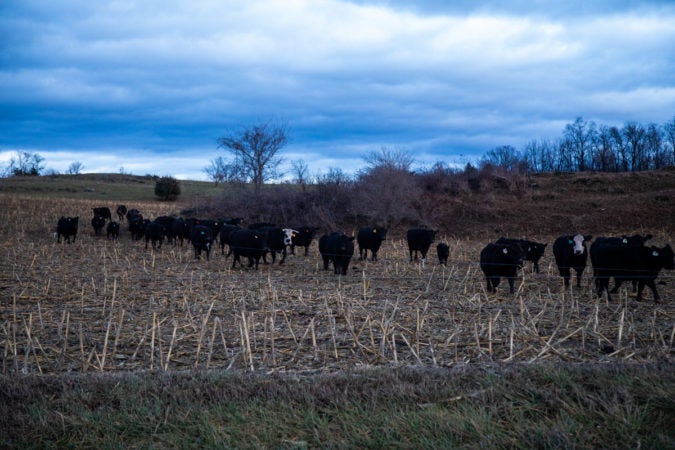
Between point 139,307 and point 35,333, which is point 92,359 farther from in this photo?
point 139,307

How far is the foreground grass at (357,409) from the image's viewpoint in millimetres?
5129

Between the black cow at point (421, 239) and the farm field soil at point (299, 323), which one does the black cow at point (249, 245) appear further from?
the black cow at point (421, 239)

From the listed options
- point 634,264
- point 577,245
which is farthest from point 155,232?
point 634,264

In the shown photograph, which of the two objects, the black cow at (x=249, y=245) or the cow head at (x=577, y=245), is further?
the black cow at (x=249, y=245)

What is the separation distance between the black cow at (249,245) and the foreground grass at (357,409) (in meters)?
13.6

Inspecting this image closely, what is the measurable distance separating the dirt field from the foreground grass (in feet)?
3.14

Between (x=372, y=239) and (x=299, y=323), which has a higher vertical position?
(x=372, y=239)

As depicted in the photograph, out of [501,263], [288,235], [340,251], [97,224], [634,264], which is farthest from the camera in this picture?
[97,224]

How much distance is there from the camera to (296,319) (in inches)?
420

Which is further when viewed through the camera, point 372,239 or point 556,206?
point 556,206

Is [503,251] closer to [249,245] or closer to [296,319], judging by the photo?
[296,319]

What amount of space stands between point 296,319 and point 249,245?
33.2 ft

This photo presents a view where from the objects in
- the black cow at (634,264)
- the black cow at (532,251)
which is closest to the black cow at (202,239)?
the black cow at (532,251)

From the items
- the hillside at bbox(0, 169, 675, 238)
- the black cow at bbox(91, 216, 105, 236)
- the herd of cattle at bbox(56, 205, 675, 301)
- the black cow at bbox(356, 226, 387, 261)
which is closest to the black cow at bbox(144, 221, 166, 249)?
the herd of cattle at bbox(56, 205, 675, 301)
